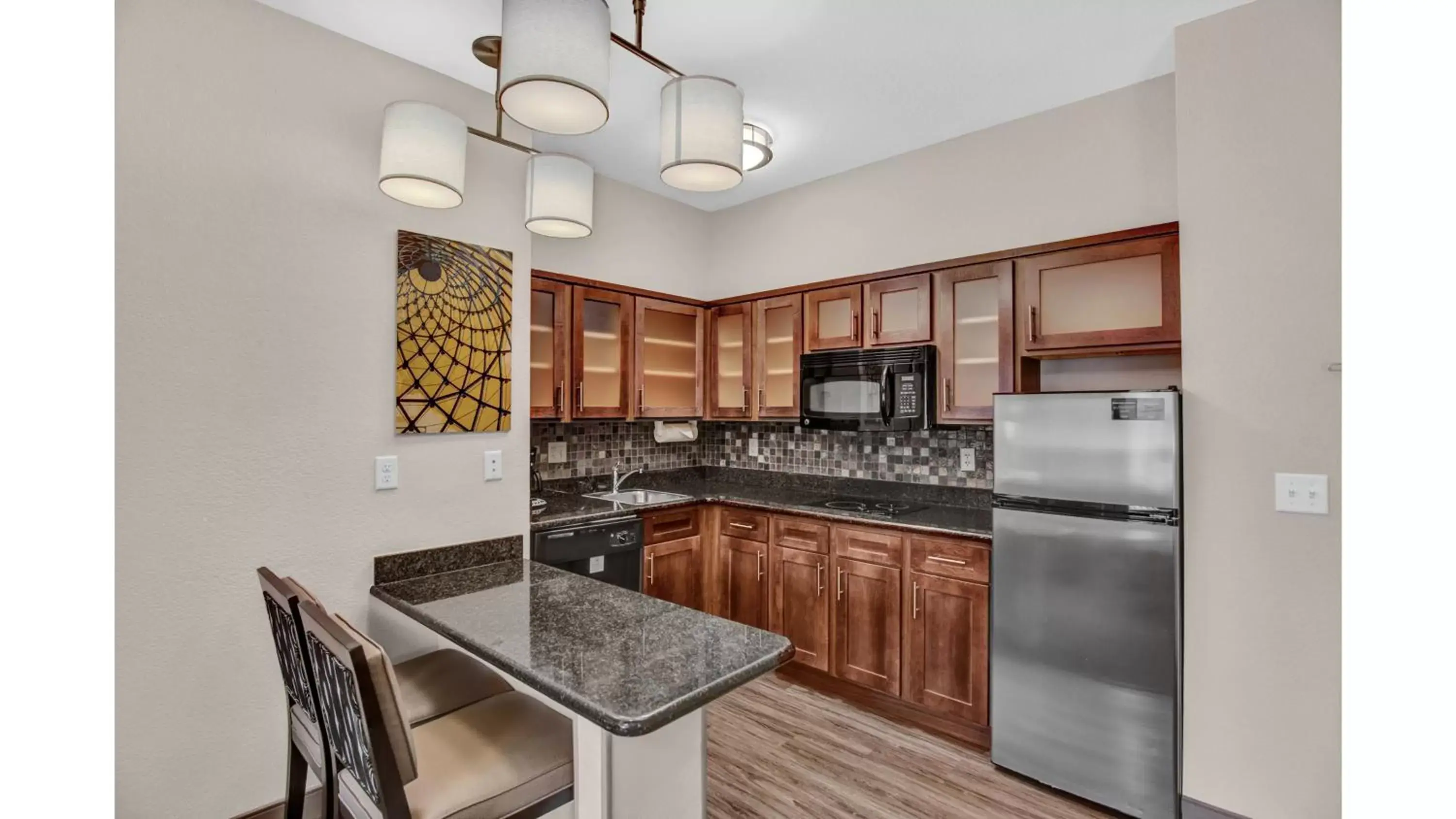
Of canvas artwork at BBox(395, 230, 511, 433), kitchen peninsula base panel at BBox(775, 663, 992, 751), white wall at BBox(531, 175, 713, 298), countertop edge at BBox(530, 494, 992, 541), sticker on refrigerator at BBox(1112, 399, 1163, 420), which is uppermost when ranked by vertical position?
white wall at BBox(531, 175, 713, 298)

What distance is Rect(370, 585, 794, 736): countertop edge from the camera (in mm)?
1199

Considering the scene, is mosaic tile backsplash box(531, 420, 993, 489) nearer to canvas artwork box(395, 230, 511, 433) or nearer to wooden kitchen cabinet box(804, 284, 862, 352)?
wooden kitchen cabinet box(804, 284, 862, 352)

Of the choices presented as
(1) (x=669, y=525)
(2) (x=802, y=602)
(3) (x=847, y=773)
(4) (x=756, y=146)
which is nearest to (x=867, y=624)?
(2) (x=802, y=602)

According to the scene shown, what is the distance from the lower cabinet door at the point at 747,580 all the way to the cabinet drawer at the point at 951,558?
85 centimetres

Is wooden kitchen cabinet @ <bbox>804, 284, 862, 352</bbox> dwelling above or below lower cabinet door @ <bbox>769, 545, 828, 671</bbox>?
above

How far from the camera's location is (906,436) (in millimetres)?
3453

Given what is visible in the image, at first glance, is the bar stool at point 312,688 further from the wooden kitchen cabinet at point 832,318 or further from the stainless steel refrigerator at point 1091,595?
the wooden kitchen cabinet at point 832,318

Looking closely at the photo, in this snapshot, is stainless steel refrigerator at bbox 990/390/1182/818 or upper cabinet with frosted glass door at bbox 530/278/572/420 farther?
upper cabinet with frosted glass door at bbox 530/278/572/420

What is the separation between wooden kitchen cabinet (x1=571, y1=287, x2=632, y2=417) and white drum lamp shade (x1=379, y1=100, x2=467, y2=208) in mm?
1436

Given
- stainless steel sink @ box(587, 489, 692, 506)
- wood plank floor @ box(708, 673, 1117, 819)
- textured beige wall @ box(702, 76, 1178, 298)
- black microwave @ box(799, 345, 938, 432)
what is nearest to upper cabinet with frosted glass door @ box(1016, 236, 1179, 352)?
textured beige wall @ box(702, 76, 1178, 298)

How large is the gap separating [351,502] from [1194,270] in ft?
9.89

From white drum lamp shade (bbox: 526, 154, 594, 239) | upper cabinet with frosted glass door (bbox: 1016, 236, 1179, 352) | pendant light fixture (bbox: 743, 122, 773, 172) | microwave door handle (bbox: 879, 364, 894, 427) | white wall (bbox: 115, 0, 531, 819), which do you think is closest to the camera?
white wall (bbox: 115, 0, 531, 819)

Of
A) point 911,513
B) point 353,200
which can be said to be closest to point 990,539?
point 911,513

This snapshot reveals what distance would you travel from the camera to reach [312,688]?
57.1 inches
